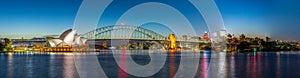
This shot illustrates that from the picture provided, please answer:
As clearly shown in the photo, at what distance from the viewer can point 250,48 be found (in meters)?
137

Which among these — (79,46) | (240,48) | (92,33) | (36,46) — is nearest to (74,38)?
(79,46)

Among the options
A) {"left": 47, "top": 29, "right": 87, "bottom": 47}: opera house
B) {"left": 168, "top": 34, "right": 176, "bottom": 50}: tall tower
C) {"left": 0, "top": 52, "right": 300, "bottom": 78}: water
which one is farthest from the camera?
{"left": 168, "top": 34, "right": 176, "bottom": 50}: tall tower

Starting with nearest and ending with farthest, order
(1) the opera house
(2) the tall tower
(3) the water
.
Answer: (3) the water, (1) the opera house, (2) the tall tower

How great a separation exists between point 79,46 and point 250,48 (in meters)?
63.0

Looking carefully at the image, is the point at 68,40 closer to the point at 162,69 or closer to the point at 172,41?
the point at 172,41

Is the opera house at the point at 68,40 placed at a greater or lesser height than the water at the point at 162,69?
greater

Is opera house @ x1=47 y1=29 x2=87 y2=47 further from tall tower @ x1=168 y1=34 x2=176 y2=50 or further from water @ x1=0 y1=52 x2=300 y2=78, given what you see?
water @ x1=0 y1=52 x2=300 y2=78

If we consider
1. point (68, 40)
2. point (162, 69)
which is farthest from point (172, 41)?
point (162, 69)

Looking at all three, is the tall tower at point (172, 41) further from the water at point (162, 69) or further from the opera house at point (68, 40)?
the water at point (162, 69)

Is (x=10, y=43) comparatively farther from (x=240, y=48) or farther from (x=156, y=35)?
(x=240, y=48)

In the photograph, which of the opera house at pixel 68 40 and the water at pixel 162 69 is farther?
the opera house at pixel 68 40

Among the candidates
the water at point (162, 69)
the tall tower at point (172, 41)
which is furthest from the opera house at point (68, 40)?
the water at point (162, 69)

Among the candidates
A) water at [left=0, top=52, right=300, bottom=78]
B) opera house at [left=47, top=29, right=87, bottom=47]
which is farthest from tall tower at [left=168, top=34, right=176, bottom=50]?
water at [left=0, top=52, right=300, bottom=78]

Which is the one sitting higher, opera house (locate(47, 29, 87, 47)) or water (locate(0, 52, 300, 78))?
opera house (locate(47, 29, 87, 47))
